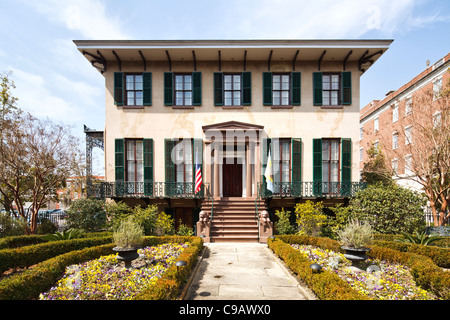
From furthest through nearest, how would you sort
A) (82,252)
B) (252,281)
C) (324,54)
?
(324,54)
(82,252)
(252,281)

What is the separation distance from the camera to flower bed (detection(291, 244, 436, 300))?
4801 millimetres

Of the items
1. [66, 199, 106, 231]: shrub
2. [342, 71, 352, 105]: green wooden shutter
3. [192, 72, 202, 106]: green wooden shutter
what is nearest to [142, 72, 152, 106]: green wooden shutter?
[192, 72, 202, 106]: green wooden shutter

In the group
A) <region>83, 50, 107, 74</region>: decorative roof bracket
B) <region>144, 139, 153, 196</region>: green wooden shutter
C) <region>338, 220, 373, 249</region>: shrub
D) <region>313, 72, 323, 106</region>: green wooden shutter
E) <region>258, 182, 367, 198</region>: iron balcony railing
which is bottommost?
<region>338, 220, 373, 249</region>: shrub

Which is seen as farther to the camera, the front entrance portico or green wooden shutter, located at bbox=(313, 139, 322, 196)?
the front entrance portico

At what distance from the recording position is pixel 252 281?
231 inches

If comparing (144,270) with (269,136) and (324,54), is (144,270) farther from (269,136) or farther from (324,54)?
(324,54)

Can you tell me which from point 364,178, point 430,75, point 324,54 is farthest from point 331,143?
point 430,75

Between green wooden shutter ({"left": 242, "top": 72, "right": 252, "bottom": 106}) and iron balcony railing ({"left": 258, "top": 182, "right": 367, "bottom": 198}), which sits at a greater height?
green wooden shutter ({"left": 242, "top": 72, "right": 252, "bottom": 106})

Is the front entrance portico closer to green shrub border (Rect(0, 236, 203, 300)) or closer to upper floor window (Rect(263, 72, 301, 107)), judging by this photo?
upper floor window (Rect(263, 72, 301, 107))

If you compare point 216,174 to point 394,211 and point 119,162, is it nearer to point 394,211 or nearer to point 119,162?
point 119,162

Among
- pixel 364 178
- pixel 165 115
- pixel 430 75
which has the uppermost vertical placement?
pixel 430 75

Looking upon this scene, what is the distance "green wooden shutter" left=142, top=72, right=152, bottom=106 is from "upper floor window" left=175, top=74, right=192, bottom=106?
1533mm

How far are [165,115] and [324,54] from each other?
10.0m
